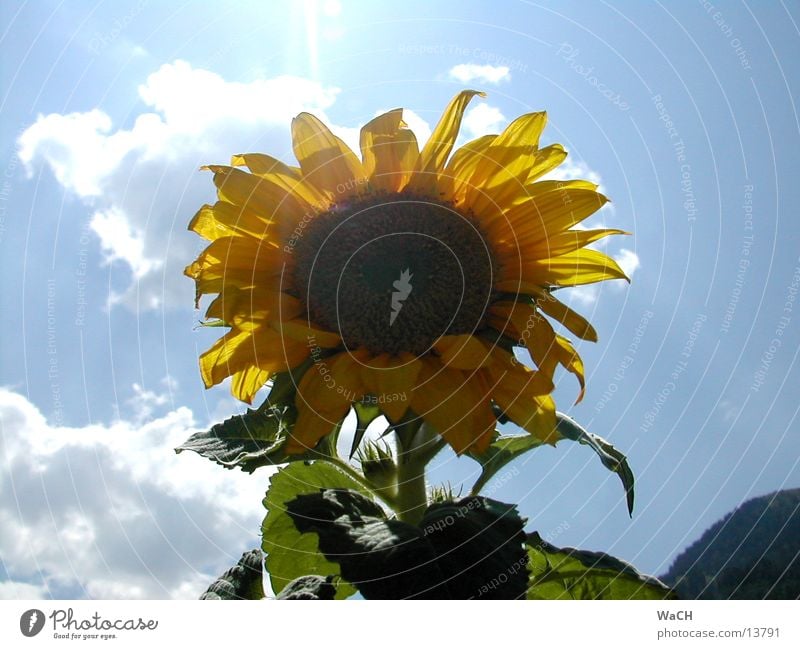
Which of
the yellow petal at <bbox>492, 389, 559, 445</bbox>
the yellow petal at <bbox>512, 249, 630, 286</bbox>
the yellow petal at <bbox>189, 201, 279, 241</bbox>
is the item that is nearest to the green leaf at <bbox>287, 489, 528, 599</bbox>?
the yellow petal at <bbox>492, 389, 559, 445</bbox>

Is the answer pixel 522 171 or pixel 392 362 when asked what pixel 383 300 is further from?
pixel 522 171

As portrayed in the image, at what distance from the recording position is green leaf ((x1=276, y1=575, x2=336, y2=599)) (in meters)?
0.82

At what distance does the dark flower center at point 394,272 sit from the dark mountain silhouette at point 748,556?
1.75 ft

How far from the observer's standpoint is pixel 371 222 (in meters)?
1.07

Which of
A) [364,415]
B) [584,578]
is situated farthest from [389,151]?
[584,578]

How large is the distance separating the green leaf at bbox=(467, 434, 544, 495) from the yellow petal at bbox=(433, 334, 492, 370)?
145mm

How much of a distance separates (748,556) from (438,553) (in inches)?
29.3

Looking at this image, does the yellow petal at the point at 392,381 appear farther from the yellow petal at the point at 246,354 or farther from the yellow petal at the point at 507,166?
the yellow petal at the point at 507,166

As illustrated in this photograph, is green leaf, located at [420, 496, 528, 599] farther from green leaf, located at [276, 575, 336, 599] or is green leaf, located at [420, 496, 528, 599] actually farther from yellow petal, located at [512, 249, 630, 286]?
yellow petal, located at [512, 249, 630, 286]

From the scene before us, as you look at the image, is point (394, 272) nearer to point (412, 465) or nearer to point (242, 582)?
point (412, 465)

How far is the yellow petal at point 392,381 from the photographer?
2.85 feet

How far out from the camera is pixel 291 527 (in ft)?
3.26

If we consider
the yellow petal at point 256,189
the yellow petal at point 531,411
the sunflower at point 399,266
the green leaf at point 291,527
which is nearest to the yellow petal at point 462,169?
the sunflower at point 399,266

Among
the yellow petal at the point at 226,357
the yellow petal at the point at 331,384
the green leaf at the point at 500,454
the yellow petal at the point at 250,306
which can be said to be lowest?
the green leaf at the point at 500,454
